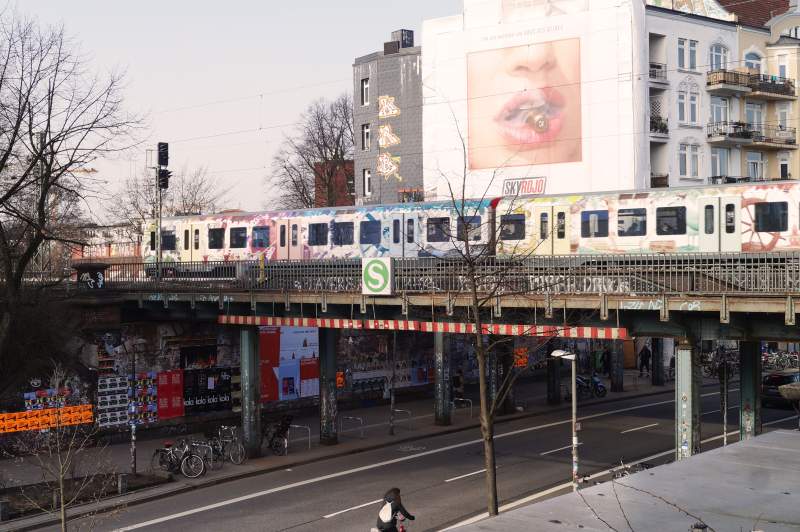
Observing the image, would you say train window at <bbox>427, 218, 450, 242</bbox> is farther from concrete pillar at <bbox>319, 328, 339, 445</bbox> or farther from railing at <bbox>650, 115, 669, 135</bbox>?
railing at <bbox>650, 115, 669, 135</bbox>

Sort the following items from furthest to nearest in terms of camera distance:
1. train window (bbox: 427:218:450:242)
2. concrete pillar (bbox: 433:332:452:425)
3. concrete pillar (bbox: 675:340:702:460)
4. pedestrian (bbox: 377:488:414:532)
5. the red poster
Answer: concrete pillar (bbox: 433:332:452:425), the red poster, train window (bbox: 427:218:450:242), concrete pillar (bbox: 675:340:702:460), pedestrian (bbox: 377:488:414:532)

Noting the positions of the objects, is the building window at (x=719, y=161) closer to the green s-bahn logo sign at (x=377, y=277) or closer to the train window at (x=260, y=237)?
the train window at (x=260, y=237)

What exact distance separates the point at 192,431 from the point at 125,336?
4.68m

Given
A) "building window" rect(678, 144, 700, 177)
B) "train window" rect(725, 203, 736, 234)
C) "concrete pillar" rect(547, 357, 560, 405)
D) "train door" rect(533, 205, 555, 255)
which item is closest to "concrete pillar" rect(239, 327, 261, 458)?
"train door" rect(533, 205, 555, 255)

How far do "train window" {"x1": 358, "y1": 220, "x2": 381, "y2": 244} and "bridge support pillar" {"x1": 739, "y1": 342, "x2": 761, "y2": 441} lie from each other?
14.8 meters

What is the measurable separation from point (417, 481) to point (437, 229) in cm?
1138

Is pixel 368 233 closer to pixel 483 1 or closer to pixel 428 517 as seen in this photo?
pixel 428 517

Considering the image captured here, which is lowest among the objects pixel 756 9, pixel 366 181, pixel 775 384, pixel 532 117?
pixel 775 384

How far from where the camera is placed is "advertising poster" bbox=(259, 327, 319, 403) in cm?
3972

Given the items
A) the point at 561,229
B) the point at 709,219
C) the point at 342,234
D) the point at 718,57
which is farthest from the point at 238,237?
the point at 718,57

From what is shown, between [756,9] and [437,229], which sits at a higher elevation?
[756,9]

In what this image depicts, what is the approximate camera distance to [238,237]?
42.8m

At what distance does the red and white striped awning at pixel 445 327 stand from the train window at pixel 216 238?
462 inches

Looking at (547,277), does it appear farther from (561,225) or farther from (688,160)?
(688,160)
